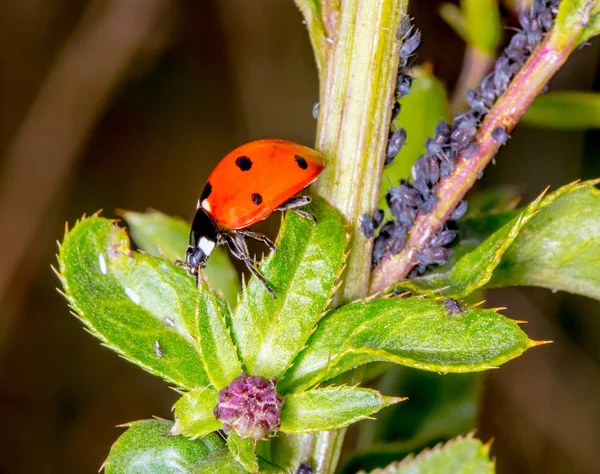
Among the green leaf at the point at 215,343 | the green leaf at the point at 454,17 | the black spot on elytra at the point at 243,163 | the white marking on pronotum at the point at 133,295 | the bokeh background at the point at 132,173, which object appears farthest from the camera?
the bokeh background at the point at 132,173

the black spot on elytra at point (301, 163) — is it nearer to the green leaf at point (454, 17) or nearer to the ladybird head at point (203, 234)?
the ladybird head at point (203, 234)

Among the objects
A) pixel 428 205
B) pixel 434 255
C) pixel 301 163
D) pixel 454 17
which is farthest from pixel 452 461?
pixel 454 17

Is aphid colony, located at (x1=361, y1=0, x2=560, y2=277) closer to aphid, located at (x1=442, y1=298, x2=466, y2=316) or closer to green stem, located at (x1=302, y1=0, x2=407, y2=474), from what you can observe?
green stem, located at (x1=302, y1=0, x2=407, y2=474)

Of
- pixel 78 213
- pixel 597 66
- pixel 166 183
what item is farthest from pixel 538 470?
pixel 78 213

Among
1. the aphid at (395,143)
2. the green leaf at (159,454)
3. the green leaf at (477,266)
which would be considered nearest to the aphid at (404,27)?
the aphid at (395,143)

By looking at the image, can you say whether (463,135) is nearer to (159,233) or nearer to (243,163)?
(243,163)

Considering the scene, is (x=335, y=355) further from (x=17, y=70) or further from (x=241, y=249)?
(x=17, y=70)
